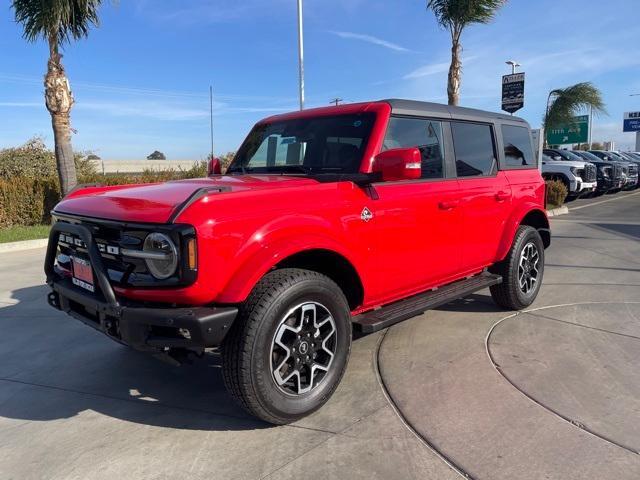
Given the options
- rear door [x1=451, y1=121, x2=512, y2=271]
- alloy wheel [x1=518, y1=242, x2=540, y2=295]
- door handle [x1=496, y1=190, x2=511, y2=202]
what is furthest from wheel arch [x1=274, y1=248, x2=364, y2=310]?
alloy wheel [x1=518, y1=242, x2=540, y2=295]

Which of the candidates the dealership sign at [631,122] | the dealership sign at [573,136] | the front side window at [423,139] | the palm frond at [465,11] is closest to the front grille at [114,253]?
the front side window at [423,139]

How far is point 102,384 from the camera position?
12.3 feet

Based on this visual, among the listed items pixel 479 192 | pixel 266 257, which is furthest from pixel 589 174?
pixel 266 257

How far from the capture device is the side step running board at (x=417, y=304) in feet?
11.6

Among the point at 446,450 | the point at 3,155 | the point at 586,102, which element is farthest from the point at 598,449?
the point at 586,102

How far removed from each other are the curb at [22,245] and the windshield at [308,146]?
665cm

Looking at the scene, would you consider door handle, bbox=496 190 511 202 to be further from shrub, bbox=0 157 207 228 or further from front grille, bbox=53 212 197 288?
shrub, bbox=0 157 207 228

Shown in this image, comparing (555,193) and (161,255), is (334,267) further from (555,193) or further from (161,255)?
(555,193)

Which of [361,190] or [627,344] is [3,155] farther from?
[627,344]

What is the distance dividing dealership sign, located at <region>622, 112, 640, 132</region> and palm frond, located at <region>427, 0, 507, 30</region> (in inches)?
2108

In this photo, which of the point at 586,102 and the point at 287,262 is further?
the point at 586,102

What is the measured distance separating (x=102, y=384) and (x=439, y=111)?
3428 mm

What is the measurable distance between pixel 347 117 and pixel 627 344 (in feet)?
9.87

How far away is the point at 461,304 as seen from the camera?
18.2 ft
